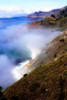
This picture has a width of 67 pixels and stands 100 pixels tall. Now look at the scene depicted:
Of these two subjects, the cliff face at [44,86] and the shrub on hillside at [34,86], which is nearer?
the cliff face at [44,86]

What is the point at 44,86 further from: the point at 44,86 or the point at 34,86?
the point at 34,86

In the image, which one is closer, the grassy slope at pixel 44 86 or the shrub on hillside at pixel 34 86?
the grassy slope at pixel 44 86

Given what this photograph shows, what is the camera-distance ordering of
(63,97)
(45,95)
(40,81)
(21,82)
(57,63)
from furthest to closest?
1. (57,63)
2. (21,82)
3. (40,81)
4. (45,95)
5. (63,97)

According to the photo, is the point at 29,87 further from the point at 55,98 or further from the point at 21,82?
the point at 55,98

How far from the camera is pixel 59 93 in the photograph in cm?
3294

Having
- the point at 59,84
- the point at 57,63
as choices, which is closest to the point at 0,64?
the point at 57,63

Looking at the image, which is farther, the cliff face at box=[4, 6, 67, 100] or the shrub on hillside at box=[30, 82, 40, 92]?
the shrub on hillside at box=[30, 82, 40, 92]

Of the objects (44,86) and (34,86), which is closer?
(44,86)

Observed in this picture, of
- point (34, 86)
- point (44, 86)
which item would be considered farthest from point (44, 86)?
point (34, 86)

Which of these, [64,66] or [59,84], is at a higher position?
[64,66]

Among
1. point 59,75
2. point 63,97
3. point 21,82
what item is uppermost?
point 21,82

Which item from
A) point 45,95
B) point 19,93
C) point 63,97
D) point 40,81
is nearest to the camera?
point 63,97

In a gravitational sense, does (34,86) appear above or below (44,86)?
above

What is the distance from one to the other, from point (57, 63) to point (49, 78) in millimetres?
8483
